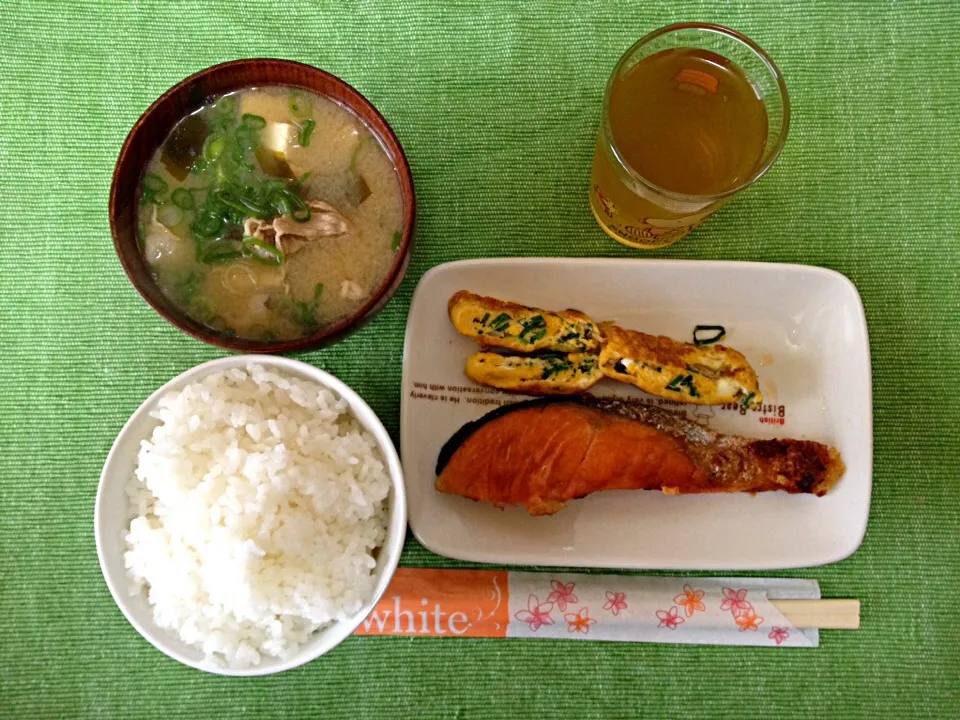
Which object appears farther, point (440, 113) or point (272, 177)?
point (440, 113)

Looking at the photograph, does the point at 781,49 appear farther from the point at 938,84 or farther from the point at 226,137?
A: the point at 226,137

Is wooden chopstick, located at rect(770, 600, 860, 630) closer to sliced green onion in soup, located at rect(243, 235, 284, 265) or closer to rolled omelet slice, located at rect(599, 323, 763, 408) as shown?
rolled omelet slice, located at rect(599, 323, 763, 408)

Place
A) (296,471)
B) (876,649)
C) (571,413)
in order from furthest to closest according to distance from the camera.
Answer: (876,649), (571,413), (296,471)

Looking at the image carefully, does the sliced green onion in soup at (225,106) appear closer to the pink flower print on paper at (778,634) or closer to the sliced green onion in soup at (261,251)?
the sliced green onion in soup at (261,251)

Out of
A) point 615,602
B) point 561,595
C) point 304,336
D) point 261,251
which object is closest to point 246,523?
point 304,336

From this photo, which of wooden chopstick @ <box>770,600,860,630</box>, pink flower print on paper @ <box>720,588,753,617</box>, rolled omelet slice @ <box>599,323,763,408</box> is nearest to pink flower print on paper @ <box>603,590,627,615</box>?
pink flower print on paper @ <box>720,588,753,617</box>

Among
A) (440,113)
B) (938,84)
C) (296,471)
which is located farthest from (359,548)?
(938,84)

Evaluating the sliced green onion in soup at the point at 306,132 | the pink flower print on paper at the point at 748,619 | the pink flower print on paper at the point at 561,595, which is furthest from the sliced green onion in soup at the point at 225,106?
the pink flower print on paper at the point at 748,619

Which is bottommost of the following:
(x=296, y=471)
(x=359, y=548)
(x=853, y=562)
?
(x=853, y=562)
